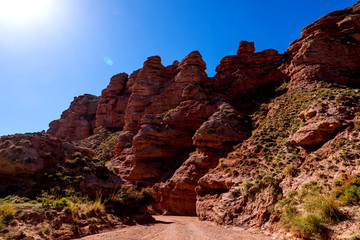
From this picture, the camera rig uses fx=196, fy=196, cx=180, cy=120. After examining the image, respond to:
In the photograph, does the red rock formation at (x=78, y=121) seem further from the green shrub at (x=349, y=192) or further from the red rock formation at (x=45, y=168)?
the green shrub at (x=349, y=192)

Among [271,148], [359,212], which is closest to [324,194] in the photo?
[359,212]

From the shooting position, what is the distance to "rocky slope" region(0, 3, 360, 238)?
13180 mm

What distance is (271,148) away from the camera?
21578 millimetres

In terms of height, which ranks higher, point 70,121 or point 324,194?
point 70,121

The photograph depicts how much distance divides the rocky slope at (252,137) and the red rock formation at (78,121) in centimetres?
1064

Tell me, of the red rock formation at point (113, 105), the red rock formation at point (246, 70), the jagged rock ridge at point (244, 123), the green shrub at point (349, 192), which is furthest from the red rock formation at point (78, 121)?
the green shrub at point (349, 192)

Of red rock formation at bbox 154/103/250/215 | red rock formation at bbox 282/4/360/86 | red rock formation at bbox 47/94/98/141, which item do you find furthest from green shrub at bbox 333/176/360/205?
red rock formation at bbox 47/94/98/141

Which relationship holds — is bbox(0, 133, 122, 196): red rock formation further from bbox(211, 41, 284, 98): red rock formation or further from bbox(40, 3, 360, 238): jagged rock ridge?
bbox(211, 41, 284, 98): red rock formation

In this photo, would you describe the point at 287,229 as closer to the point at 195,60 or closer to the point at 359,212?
the point at 359,212

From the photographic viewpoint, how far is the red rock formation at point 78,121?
69125 millimetres

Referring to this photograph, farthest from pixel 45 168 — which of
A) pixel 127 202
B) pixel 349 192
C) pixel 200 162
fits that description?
pixel 349 192

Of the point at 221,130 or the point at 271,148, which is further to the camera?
Answer: the point at 221,130

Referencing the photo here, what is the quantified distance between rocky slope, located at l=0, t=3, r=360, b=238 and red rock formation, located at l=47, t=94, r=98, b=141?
1064 cm

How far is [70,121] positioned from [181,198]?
61.9 meters
